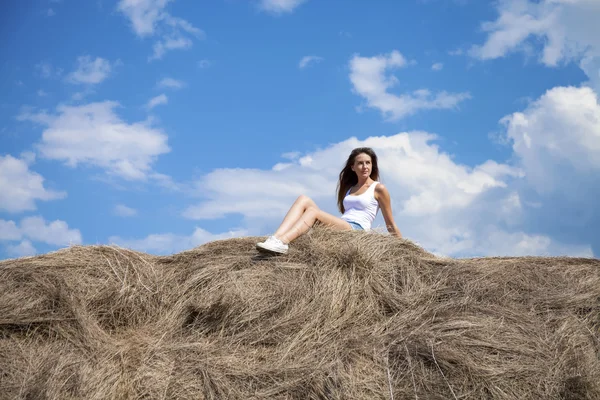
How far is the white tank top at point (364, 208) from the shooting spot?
6.52 m

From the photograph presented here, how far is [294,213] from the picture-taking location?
566cm

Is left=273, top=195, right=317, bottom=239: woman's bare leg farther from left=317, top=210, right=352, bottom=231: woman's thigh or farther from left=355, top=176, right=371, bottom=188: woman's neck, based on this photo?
left=355, top=176, right=371, bottom=188: woman's neck

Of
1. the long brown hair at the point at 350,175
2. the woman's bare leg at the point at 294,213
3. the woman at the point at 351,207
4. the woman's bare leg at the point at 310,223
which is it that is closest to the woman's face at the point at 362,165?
the woman at the point at 351,207

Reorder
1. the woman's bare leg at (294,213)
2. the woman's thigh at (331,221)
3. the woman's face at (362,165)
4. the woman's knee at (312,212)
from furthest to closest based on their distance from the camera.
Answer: the woman's face at (362,165)
the woman's thigh at (331,221)
the woman's knee at (312,212)
the woman's bare leg at (294,213)

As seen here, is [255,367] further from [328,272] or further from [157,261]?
[157,261]

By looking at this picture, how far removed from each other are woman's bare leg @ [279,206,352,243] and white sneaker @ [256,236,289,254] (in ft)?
0.33

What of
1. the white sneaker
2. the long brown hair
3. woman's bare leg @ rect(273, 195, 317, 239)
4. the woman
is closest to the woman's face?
the woman

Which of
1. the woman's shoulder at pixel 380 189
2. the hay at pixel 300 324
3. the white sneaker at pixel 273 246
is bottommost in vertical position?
the hay at pixel 300 324

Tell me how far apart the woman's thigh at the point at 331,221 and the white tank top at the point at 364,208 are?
42 centimetres

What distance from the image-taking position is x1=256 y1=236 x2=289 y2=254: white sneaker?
5270 mm

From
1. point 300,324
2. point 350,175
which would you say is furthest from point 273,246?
point 350,175

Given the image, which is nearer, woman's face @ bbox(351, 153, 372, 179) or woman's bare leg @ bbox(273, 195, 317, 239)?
woman's bare leg @ bbox(273, 195, 317, 239)

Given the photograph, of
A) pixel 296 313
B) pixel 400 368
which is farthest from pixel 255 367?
pixel 400 368

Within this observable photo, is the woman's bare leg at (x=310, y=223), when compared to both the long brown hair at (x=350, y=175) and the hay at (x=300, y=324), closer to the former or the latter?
the hay at (x=300, y=324)
